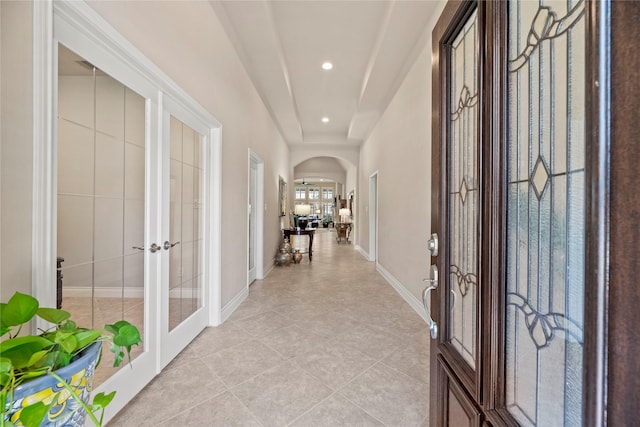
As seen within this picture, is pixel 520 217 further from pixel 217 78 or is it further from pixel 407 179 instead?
pixel 407 179

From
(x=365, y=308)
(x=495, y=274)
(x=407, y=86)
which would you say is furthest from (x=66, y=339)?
(x=407, y=86)

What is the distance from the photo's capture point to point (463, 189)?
1.09 meters

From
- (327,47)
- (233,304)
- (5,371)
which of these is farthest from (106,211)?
(327,47)

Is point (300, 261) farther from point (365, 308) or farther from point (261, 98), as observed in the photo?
point (261, 98)

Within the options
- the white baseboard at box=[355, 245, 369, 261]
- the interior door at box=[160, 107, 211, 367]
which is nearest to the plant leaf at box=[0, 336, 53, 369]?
the interior door at box=[160, 107, 211, 367]

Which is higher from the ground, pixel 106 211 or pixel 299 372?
pixel 106 211

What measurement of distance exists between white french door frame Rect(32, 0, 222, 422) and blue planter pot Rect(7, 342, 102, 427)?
662 mm

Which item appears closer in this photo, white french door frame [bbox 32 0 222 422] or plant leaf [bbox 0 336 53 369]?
plant leaf [bbox 0 336 53 369]

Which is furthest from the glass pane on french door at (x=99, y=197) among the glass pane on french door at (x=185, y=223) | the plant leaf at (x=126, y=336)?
the plant leaf at (x=126, y=336)

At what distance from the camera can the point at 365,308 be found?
3350 millimetres

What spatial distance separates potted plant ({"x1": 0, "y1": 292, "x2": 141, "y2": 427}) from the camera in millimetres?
494

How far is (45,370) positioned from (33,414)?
7 centimetres

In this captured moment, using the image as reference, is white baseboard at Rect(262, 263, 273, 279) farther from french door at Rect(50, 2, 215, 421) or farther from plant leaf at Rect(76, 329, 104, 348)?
plant leaf at Rect(76, 329, 104, 348)

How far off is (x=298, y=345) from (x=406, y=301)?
1.77 metres
